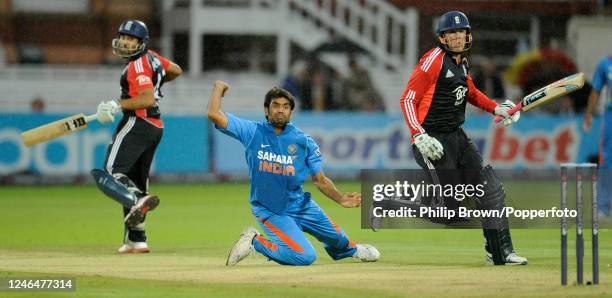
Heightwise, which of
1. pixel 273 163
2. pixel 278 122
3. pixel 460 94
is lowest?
pixel 273 163

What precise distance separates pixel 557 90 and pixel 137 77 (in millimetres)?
4137

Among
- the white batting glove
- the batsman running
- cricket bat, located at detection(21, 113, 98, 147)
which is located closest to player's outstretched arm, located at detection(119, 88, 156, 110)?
the batsman running

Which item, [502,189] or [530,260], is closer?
[502,189]

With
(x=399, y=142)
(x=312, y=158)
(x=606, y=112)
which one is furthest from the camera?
(x=399, y=142)

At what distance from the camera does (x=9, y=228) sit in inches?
641

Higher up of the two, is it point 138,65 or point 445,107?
point 138,65

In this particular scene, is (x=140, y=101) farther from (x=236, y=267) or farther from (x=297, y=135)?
(x=236, y=267)

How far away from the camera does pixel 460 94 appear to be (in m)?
12.0

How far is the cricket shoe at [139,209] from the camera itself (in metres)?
12.6

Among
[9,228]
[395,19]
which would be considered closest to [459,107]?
[9,228]

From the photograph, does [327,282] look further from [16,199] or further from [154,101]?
[16,199]

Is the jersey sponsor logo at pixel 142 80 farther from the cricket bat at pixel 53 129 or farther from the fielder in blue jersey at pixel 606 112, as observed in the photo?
the fielder in blue jersey at pixel 606 112

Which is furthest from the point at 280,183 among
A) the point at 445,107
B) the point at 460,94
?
the point at 460,94

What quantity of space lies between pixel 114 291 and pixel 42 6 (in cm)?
2807
